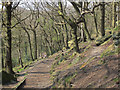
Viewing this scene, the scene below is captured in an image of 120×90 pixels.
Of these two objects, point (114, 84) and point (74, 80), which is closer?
point (114, 84)

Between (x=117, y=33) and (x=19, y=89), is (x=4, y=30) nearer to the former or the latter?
(x=19, y=89)

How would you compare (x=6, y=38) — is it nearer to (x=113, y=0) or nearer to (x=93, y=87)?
(x=93, y=87)

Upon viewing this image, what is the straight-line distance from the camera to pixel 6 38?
1338cm

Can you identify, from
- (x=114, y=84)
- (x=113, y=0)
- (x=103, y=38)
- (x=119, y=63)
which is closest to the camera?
(x=114, y=84)

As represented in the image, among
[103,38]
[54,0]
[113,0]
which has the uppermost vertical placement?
[54,0]

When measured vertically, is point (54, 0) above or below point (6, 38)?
above

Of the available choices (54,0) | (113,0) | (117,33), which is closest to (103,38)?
(117,33)

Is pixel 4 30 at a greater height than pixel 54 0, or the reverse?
pixel 54 0

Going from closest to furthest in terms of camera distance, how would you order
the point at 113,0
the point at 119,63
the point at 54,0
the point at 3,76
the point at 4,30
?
the point at 119,63, the point at 3,76, the point at 4,30, the point at 113,0, the point at 54,0

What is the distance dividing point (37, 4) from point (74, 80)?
2378 cm

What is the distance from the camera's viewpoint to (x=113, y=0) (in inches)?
720

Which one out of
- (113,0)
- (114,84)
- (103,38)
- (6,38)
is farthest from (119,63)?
(113,0)

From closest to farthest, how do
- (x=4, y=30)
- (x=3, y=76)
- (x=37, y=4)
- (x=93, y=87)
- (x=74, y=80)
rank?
(x=93, y=87) < (x=74, y=80) < (x=3, y=76) < (x=4, y=30) < (x=37, y=4)

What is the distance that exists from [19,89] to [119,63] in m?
6.50
